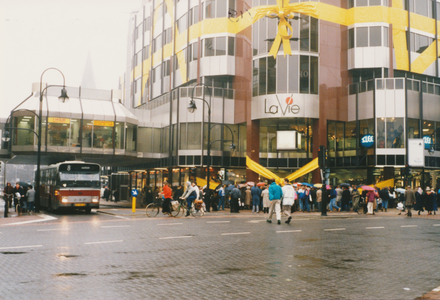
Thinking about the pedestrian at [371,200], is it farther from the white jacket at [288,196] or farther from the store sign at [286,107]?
the store sign at [286,107]

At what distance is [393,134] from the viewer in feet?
124

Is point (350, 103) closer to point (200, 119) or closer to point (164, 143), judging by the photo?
point (200, 119)

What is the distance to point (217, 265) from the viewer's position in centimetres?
918

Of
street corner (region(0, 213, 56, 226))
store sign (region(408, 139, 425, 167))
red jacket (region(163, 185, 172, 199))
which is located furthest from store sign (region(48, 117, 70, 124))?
store sign (region(408, 139, 425, 167))

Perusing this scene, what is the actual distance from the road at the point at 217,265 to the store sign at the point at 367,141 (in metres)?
23.8

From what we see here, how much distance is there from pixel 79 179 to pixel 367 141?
23218 mm

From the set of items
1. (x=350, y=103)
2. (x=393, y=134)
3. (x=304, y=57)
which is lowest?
(x=393, y=134)

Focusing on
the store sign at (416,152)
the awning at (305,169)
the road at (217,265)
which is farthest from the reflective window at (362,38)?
the road at (217,265)

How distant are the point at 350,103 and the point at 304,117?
4.93 meters

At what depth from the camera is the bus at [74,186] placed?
26500mm

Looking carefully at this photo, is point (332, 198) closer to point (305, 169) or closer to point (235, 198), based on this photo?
point (305, 169)

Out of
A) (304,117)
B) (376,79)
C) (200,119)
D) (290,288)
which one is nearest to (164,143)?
(200,119)

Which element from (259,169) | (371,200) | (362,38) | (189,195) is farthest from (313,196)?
(362,38)

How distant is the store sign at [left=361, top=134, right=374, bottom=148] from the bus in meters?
21.9
